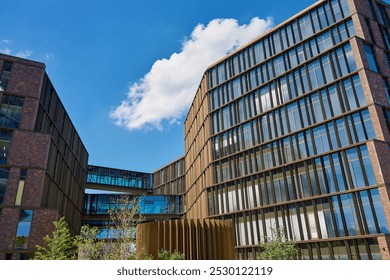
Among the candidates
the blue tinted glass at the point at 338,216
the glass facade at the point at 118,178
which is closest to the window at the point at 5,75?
the blue tinted glass at the point at 338,216

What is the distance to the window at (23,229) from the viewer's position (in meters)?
28.8

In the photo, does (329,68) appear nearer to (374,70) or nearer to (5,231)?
(374,70)

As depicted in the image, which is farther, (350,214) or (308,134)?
(308,134)

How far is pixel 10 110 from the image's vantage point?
32.4 metres

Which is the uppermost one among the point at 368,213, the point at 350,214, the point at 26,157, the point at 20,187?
the point at 26,157

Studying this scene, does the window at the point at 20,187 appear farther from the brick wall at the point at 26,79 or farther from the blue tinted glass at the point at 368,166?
the blue tinted glass at the point at 368,166

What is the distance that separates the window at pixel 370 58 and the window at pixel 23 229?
36952 mm

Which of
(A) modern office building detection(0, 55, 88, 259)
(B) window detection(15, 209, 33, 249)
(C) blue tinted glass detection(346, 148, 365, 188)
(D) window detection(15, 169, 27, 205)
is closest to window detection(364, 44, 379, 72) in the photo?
(C) blue tinted glass detection(346, 148, 365, 188)

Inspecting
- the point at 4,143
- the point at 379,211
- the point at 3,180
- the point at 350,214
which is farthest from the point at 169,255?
the point at 4,143

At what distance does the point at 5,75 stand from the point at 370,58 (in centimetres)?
3833

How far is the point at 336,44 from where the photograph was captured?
117 ft

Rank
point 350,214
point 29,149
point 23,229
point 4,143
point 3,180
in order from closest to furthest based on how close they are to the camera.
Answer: point 23,229 → point 3,180 → point 350,214 → point 4,143 → point 29,149

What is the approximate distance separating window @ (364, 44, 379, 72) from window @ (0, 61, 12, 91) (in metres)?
37.4

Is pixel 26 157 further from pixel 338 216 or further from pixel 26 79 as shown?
pixel 338 216
